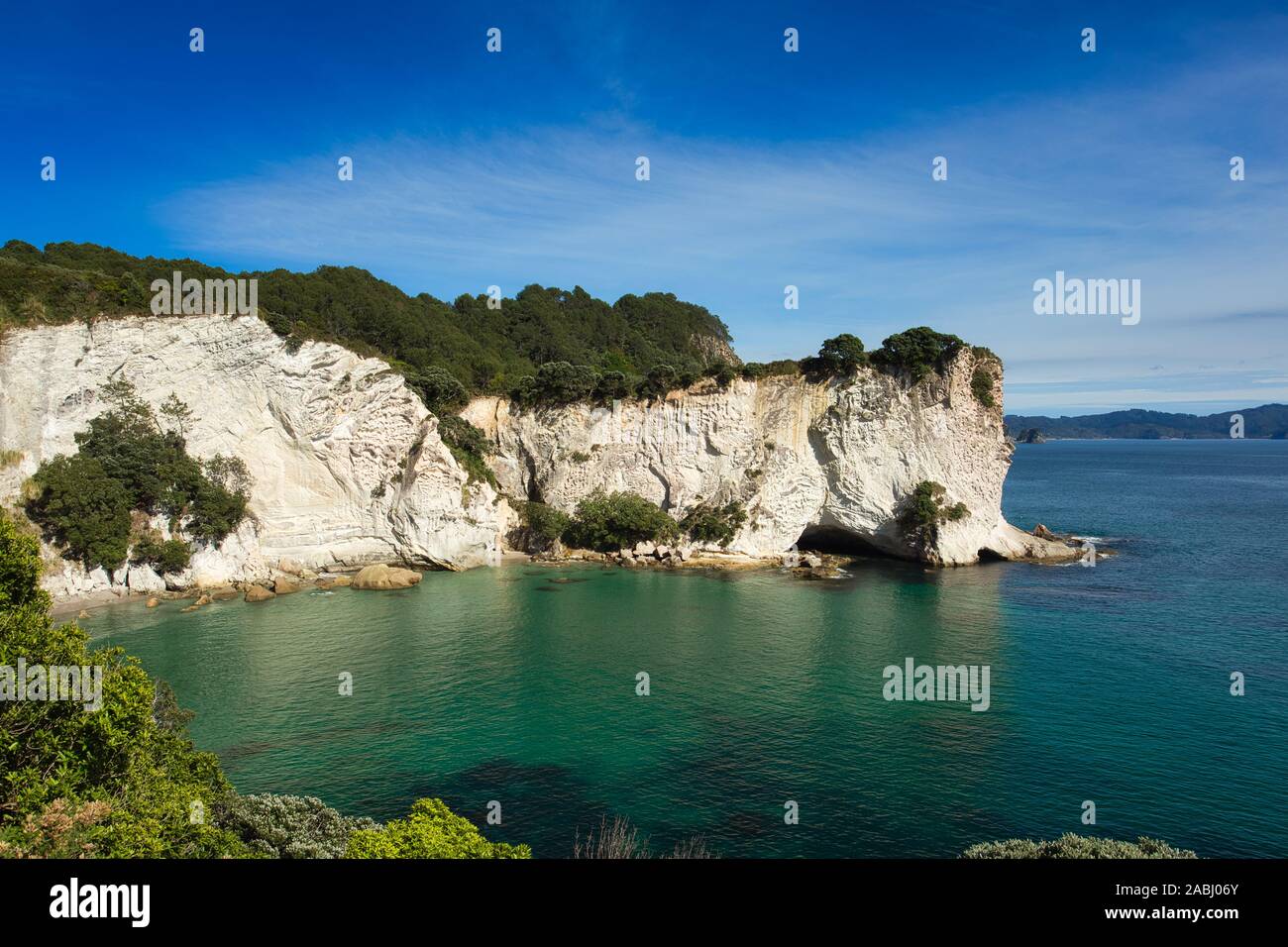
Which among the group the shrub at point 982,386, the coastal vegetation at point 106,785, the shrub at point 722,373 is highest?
the shrub at point 722,373

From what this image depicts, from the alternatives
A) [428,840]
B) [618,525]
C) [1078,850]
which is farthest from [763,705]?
[618,525]

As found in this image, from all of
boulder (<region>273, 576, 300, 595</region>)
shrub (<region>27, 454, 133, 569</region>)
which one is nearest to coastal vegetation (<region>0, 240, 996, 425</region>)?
shrub (<region>27, 454, 133, 569</region>)

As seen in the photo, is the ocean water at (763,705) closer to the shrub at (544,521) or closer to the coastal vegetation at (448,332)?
the shrub at (544,521)

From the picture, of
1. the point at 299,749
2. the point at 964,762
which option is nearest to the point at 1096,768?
the point at 964,762

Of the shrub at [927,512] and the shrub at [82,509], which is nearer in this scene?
the shrub at [82,509]

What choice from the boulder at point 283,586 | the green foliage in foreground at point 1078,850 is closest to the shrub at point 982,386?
the green foliage in foreground at point 1078,850

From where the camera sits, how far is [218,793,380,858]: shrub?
13164mm

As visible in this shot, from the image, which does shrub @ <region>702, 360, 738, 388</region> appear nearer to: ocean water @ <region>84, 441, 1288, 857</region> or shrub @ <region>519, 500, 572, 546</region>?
shrub @ <region>519, 500, 572, 546</region>

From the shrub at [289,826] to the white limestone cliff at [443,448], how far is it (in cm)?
2819

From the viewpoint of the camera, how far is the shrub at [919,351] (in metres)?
47.8

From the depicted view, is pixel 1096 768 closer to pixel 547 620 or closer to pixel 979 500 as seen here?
pixel 547 620

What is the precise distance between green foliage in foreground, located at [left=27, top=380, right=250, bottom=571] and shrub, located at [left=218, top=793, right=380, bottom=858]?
89.2 feet

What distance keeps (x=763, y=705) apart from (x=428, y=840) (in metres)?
14.7
